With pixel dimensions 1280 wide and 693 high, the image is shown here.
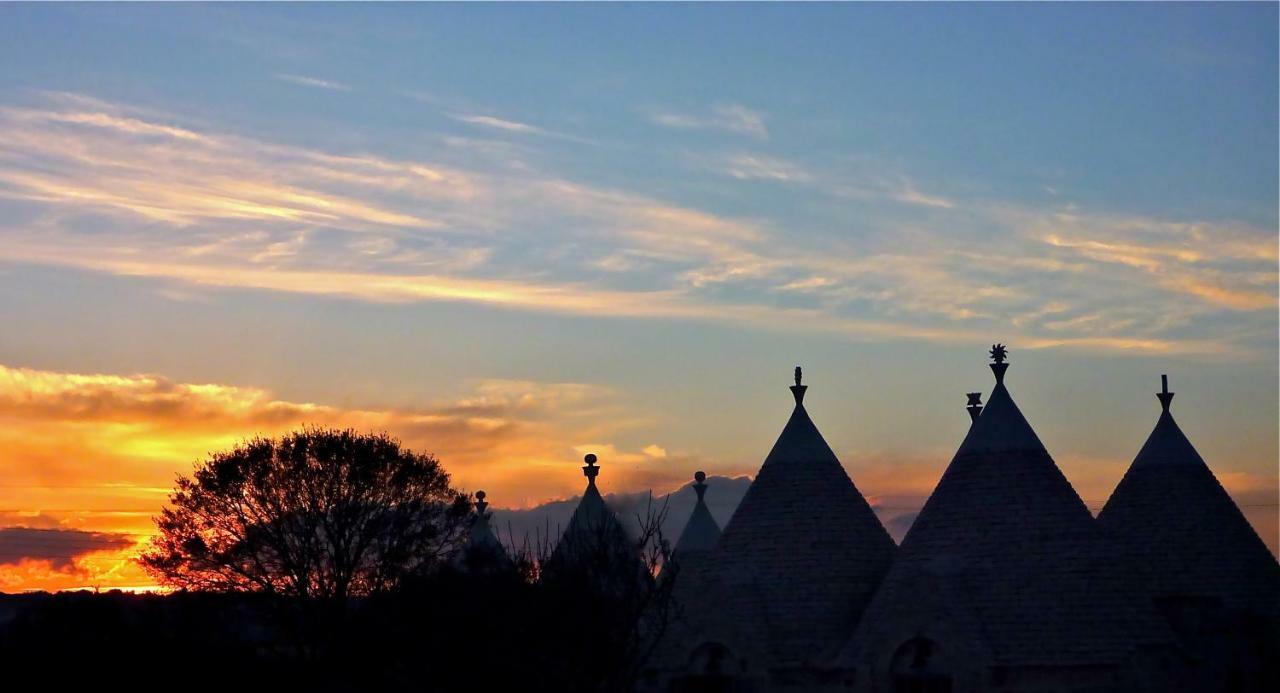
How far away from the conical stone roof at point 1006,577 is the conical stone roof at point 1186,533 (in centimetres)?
566

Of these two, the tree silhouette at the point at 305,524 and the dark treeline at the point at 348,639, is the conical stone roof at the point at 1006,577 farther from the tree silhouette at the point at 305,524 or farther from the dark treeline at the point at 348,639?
the tree silhouette at the point at 305,524

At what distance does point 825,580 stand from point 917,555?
2.08 meters

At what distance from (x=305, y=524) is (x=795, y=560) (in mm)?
20920

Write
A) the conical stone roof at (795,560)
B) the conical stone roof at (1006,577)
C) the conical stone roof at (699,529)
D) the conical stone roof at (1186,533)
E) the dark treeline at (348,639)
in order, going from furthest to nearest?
the conical stone roof at (699,529)
the conical stone roof at (1186,533)
the dark treeline at (348,639)
the conical stone roof at (795,560)
the conical stone roof at (1006,577)

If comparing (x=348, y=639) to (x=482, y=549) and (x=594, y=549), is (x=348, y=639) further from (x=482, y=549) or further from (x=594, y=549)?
(x=594, y=549)

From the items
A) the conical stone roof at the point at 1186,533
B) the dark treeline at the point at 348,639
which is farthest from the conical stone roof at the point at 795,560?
the conical stone roof at the point at 1186,533

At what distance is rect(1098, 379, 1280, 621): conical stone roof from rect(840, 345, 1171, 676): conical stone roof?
5.66 metres

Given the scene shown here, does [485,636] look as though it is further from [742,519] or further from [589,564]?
[742,519]

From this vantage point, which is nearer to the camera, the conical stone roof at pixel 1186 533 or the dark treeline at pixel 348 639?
the dark treeline at pixel 348 639

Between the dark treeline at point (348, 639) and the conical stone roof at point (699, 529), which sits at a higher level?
the conical stone roof at point (699, 529)

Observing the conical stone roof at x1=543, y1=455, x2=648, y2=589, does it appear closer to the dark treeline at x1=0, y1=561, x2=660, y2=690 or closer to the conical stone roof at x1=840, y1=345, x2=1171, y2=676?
the dark treeline at x1=0, y1=561, x2=660, y2=690

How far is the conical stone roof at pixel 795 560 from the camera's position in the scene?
33.2 metres

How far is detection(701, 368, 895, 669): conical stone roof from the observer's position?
3325 centimetres

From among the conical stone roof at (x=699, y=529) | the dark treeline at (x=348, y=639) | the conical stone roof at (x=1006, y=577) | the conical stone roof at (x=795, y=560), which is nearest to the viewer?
the conical stone roof at (x=1006, y=577)
